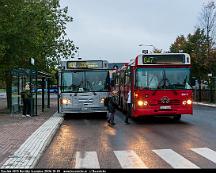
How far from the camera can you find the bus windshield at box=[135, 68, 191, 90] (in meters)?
22.3

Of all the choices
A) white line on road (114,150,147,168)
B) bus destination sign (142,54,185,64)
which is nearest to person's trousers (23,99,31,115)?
bus destination sign (142,54,185,64)

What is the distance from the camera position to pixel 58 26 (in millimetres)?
43250

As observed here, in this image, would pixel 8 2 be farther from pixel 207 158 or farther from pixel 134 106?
pixel 207 158

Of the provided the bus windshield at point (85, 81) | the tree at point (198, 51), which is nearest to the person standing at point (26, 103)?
the bus windshield at point (85, 81)

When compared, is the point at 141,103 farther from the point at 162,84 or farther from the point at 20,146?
the point at 20,146

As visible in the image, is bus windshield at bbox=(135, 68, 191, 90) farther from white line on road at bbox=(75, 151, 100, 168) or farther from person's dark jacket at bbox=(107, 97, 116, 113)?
white line on road at bbox=(75, 151, 100, 168)

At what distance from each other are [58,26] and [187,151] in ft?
105

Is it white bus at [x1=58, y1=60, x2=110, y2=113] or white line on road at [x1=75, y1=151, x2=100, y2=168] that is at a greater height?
white bus at [x1=58, y1=60, x2=110, y2=113]

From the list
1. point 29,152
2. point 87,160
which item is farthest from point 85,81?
point 87,160

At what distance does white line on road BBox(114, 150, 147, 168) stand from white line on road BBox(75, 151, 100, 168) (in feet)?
1.85

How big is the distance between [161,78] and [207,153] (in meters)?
10.3

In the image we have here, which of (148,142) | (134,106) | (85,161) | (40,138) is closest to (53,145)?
(40,138)

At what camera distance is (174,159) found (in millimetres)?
11148

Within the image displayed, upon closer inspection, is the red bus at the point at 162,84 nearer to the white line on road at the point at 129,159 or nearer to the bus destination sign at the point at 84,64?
the bus destination sign at the point at 84,64
